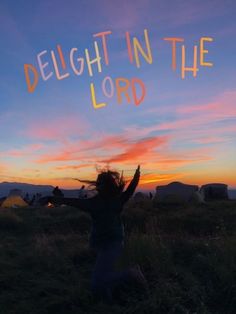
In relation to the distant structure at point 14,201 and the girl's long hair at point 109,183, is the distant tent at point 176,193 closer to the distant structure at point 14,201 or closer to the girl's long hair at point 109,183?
the distant structure at point 14,201

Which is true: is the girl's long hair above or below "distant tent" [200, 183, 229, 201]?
below

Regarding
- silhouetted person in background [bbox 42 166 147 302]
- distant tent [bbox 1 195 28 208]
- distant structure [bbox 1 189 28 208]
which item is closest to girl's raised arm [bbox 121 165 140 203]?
silhouetted person in background [bbox 42 166 147 302]

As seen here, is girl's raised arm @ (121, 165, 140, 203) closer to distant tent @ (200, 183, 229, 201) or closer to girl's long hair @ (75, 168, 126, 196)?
girl's long hair @ (75, 168, 126, 196)

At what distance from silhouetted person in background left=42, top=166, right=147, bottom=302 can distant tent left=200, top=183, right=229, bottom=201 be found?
25376 mm

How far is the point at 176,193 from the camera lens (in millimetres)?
27531

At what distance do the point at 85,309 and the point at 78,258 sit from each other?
2869 millimetres

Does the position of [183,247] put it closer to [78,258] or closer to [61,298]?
[78,258]

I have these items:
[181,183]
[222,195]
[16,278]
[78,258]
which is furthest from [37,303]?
[222,195]

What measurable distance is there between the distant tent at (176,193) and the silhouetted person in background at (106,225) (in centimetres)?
1981

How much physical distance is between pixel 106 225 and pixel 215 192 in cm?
2631

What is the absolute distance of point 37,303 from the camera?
6387 mm

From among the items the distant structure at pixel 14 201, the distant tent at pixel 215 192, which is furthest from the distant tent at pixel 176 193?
the distant structure at pixel 14 201

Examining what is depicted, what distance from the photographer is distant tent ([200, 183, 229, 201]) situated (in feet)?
104

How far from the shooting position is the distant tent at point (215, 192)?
31.8m
